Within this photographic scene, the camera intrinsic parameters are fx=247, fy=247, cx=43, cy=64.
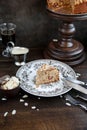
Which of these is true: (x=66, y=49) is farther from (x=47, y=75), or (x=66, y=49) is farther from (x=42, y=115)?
(x=42, y=115)

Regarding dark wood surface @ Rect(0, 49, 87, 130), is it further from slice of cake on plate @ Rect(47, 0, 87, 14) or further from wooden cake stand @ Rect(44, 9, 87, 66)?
slice of cake on plate @ Rect(47, 0, 87, 14)

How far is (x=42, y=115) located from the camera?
0.73 meters

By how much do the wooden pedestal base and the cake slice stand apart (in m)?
0.14

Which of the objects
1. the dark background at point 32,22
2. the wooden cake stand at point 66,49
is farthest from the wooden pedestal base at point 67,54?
the dark background at point 32,22

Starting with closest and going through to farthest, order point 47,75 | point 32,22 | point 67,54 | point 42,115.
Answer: point 42,115 < point 47,75 < point 67,54 < point 32,22

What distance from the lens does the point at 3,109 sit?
0.75 metres

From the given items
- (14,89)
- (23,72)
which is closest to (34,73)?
(23,72)

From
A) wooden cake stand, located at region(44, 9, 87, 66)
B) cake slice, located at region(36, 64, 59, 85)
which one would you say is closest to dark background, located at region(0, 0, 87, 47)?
wooden cake stand, located at region(44, 9, 87, 66)

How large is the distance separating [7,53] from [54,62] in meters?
0.21

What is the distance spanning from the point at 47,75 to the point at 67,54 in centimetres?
18

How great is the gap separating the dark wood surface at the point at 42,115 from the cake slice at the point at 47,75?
0.07 metres

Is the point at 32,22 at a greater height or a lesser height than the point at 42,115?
greater

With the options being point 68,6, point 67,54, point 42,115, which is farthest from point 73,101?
point 68,6

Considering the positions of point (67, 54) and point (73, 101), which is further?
point (67, 54)
